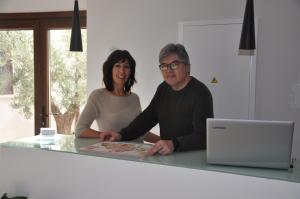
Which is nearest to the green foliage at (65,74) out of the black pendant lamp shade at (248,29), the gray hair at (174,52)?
the black pendant lamp shade at (248,29)

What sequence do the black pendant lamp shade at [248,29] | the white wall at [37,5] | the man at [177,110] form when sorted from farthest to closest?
the white wall at [37,5]
the black pendant lamp shade at [248,29]
the man at [177,110]

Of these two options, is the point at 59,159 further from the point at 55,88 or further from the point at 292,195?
the point at 55,88

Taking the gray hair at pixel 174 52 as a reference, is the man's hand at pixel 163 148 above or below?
below

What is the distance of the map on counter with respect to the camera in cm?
167

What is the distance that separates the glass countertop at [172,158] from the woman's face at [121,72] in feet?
1.89

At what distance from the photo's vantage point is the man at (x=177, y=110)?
172cm

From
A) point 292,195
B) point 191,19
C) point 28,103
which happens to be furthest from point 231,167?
point 28,103

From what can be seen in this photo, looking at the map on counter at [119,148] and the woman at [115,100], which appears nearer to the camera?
the map on counter at [119,148]

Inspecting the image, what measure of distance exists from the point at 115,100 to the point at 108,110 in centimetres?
10

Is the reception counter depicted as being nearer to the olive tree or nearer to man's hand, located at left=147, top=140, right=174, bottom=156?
man's hand, located at left=147, top=140, right=174, bottom=156

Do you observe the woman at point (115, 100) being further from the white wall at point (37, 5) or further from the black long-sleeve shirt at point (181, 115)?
the white wall at point (37, 5)

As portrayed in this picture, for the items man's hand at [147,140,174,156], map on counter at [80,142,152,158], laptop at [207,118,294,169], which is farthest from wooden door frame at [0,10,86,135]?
laptop at [207,118,294,169]

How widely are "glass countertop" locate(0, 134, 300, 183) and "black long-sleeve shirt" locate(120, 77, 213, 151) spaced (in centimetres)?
8

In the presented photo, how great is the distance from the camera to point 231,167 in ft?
4.67
